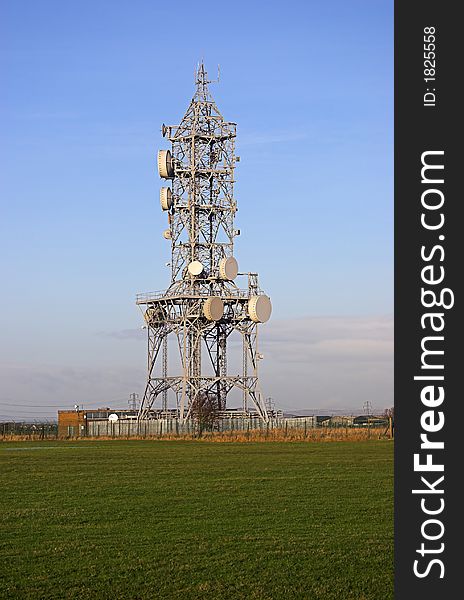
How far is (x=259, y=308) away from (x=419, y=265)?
84912mm

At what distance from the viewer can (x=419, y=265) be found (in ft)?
22.9

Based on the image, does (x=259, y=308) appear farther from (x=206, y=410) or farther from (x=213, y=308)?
(x=206, y=410)

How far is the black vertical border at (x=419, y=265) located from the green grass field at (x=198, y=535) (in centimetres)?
788

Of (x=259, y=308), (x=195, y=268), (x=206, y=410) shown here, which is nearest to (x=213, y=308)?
(x=259, y=308)

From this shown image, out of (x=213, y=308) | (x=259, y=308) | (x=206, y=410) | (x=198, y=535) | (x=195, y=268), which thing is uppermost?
(x=195, y=268)

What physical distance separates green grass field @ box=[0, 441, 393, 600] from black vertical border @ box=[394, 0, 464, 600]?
7879 mm

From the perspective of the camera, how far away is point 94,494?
2877 centimetres

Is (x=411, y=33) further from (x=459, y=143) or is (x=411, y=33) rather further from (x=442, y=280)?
(x=442, y=280)

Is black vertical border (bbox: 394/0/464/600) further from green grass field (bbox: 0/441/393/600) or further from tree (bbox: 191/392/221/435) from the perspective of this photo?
tree (bbox: 191/392/221/435)

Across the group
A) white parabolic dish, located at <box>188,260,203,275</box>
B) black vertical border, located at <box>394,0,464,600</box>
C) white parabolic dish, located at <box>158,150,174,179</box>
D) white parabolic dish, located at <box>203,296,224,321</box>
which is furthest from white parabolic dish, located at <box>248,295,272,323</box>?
black vertical border, located at <box>394,0,464,600</box>

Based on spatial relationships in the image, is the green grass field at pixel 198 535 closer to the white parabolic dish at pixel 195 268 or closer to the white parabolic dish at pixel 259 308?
the white parabolic dish at pixel 259 308

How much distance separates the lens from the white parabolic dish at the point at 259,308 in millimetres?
91625

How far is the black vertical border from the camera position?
22.8ft

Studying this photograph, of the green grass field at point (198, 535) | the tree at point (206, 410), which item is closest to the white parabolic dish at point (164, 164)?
the tree at point (206, 410)
